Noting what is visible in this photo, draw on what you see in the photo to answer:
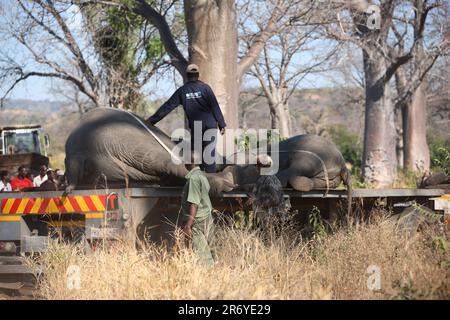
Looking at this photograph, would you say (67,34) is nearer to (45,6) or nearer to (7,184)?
(45,6)

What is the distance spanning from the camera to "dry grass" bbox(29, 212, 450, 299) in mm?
6125

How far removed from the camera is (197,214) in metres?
7.71

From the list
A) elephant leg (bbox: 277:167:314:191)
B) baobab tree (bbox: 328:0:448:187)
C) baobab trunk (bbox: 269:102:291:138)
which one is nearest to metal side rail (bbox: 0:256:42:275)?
elephant leg (bbox: 277:167:314:191)

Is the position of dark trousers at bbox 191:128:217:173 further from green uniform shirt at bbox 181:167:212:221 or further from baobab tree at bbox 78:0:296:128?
baobab tree at bbox 78:0:296:128

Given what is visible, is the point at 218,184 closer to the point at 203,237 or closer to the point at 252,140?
the point at 203,237

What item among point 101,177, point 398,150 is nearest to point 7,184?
point 101,177

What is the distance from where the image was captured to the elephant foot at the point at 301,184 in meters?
8.69

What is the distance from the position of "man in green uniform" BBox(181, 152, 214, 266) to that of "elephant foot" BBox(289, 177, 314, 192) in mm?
1371

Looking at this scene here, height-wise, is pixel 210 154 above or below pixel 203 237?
above

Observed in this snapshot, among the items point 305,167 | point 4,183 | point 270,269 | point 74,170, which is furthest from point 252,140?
point 270,269

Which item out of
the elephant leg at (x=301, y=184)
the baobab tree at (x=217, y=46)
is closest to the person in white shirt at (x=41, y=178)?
the baobab tree at (x=217, y=46)

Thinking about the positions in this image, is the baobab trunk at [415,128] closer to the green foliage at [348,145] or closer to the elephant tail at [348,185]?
the green foliage at [348,145]

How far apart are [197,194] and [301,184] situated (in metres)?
1.61

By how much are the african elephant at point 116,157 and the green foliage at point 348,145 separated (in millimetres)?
26505
